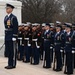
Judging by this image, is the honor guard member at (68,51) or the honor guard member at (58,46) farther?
the honor guard member at (58,46)

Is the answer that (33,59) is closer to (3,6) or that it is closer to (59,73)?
(59,73)

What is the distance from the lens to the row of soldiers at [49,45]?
8.48 m

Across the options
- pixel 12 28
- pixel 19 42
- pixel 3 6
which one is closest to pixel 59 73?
pixel 12 28

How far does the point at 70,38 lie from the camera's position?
27.3 feet

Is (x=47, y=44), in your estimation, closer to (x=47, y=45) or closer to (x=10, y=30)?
(x=47, y=45)

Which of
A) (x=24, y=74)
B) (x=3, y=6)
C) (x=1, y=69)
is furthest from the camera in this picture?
(x=3, y=6)

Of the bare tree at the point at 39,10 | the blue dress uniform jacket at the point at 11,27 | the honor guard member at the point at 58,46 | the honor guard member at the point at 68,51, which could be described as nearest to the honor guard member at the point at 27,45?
the honor guard member at the point at 58,46

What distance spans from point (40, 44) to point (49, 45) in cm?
134

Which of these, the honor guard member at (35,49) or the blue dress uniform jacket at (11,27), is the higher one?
the blue dress uniform jacket at (11,27)

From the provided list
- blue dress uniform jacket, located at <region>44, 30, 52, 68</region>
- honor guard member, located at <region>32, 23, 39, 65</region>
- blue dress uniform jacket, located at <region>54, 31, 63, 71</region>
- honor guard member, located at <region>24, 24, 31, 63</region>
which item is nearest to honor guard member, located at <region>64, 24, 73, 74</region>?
blue dress uniform jacket, located at <region>54, 31, 63, 71</region>

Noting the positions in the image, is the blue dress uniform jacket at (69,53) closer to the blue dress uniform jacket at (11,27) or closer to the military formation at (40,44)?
the military formation at (40,44)

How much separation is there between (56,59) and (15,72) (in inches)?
53.6

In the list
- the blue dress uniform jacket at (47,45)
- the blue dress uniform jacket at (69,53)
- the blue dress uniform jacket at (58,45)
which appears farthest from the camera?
the blue dress uniform jacket at (47,45)

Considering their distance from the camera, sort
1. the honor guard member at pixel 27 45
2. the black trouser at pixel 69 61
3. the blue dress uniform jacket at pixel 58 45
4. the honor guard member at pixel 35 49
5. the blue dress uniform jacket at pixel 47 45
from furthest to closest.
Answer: the honor guard member at pixel 27 45, the honor guard member at pixel 35 49, the blue dress uniform jacket at pixel 47 45, the blue dress uniform jacket at pixel 58 45, the black trouser at pixel 69 61
